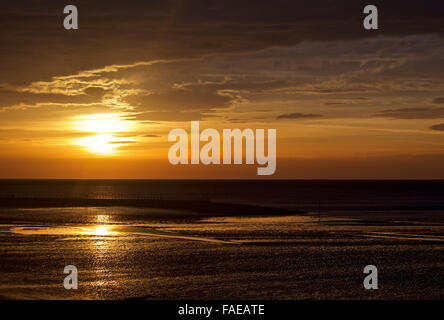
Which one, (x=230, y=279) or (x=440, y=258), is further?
(x=440, y=258)

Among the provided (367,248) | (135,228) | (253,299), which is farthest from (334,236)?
(253,299)

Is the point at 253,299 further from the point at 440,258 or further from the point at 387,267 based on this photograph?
the point at 440,258

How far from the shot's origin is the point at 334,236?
46.6 m

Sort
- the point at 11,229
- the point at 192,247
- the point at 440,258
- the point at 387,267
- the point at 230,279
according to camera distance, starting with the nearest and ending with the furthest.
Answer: the point at 230,279 → the point at 387,267 → the point at 440,258 → the point at 192,247 → the point at 11,229

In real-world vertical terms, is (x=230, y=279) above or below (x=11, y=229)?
below

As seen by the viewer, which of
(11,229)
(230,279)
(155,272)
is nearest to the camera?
(230,279)

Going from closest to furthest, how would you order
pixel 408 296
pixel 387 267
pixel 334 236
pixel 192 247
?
pixel 408 296, pixel 387 267, pixel 192 247, pixel 334 236

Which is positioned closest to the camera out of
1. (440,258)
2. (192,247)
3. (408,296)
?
(408,296)
